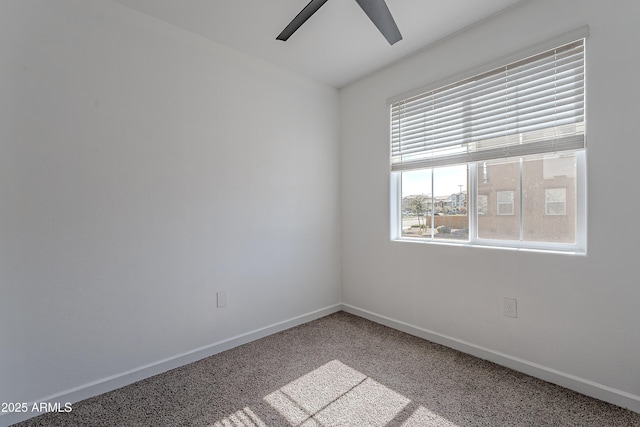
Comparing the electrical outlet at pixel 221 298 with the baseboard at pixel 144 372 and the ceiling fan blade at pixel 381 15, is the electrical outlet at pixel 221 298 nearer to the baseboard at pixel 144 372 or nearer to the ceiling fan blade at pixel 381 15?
the baseboard at pixel 144 372

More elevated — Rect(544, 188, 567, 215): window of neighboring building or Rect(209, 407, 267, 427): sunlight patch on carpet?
Rect(544, 188, 567, 215): window of neighboring building

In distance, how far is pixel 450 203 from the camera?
2.49m

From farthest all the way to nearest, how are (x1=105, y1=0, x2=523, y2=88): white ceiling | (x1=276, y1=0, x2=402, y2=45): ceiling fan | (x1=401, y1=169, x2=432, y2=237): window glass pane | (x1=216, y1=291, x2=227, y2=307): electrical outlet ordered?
(x1=401, y1=169, x2=432, y2=237): window glass pane, (x1=216, y1=291, x2=227, y2=307): electrical outlet, (x1=105, y1=0, x2=523, y2=88): white ceiling, (x1=276, y1=0, x2=402, y2=45): ceiling fan

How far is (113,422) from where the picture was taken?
1.59 metres

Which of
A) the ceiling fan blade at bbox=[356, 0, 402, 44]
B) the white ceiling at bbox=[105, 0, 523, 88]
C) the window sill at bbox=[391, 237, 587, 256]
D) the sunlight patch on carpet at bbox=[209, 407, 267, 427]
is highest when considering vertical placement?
the white ceiling at bbox=[105, 0, 523, 88]

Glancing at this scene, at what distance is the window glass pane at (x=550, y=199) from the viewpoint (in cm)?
190

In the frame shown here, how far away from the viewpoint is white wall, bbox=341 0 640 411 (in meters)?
1.63

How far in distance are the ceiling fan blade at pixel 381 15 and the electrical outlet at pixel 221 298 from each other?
7.07ft

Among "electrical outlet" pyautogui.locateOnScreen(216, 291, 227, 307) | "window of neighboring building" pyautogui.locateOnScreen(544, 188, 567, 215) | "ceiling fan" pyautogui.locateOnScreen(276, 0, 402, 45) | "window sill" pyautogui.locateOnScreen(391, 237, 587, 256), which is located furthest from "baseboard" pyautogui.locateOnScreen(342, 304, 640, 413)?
"ceiling fan" pyautogui.locateOnScreen(276, 0, 402, 45)

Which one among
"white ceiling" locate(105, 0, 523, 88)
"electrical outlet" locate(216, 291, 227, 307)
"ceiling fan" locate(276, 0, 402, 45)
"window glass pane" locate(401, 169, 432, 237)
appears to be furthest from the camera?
"window glass pane" locate(401, 169, 432, 237)

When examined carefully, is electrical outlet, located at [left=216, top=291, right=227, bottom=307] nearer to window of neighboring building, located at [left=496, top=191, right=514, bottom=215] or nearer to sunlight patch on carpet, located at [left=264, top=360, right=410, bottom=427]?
sunlight patch on carpet, located at [left=264, top=360, right=410, bottom=427]

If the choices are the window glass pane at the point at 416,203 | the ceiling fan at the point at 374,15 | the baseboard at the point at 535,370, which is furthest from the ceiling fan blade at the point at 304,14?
the baseboard at the point at 535,370

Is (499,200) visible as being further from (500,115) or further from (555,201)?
(500,115)

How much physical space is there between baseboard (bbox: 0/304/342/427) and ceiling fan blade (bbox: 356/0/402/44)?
8.02ft
